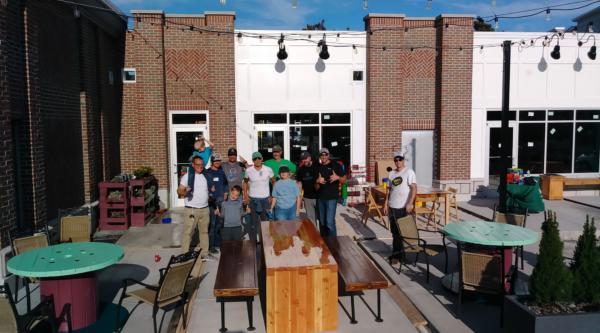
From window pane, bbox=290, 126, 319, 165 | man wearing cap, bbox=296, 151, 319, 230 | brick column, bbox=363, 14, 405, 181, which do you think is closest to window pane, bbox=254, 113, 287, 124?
window pane, bbox=290, 126, 319, 165

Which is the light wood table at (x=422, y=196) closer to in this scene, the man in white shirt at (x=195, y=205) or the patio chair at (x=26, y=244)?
the man in white shirt at (x=195, y=205)

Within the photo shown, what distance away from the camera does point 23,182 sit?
24.4ft

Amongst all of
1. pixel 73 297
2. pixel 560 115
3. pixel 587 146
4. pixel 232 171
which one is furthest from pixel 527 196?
pixel 73 297

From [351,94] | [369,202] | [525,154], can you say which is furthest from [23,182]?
[525,154]

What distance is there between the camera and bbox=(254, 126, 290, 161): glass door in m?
13.1

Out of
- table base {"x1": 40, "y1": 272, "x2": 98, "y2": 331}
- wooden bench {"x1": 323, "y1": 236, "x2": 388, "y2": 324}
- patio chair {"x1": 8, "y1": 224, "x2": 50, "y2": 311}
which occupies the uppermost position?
patio chair {"x1": 8, "y1": 224, "x2": 50, "y2": 311}

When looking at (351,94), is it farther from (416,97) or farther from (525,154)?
(525,154)

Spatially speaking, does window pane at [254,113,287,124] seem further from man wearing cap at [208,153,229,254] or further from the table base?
the table base

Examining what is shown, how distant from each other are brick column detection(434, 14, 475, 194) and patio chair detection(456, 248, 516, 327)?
326 inches

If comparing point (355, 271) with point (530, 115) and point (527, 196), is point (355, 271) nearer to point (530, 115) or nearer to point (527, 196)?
point (527, 196)

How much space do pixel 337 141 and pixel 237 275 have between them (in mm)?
8561

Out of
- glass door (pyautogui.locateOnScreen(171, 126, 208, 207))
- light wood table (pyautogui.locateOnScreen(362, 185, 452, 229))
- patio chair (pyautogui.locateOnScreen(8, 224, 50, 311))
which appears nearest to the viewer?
patio chair (pyautogui.locateOnScreen(8, 224, 50, 311))

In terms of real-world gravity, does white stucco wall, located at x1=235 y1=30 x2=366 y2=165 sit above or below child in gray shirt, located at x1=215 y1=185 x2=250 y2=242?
above

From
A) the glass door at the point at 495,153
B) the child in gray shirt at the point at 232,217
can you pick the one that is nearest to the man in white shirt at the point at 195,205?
the child in gray shirt at the point at 232,217
